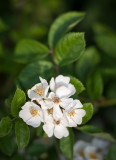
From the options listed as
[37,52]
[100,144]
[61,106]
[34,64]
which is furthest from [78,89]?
[100,144]

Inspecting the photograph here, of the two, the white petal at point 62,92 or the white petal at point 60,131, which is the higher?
the white petal at point 62,92

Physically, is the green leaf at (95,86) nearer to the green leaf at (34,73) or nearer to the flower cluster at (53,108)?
the green leaf at (34,73)

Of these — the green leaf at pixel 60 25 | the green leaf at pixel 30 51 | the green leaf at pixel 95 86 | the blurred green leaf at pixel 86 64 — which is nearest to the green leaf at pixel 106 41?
the blurred green leaf at pixel 86 64

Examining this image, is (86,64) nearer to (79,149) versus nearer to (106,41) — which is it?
(106,41)

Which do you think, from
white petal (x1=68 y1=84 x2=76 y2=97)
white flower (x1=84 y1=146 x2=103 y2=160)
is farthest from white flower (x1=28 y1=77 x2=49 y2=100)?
white flower (x1=84 y1=146 x2=103 y2=160)

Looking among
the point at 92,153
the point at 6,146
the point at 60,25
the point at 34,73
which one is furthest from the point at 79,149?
the point at 60,25

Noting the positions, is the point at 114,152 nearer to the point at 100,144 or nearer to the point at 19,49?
the point at 100,144

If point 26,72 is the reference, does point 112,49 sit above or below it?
below
